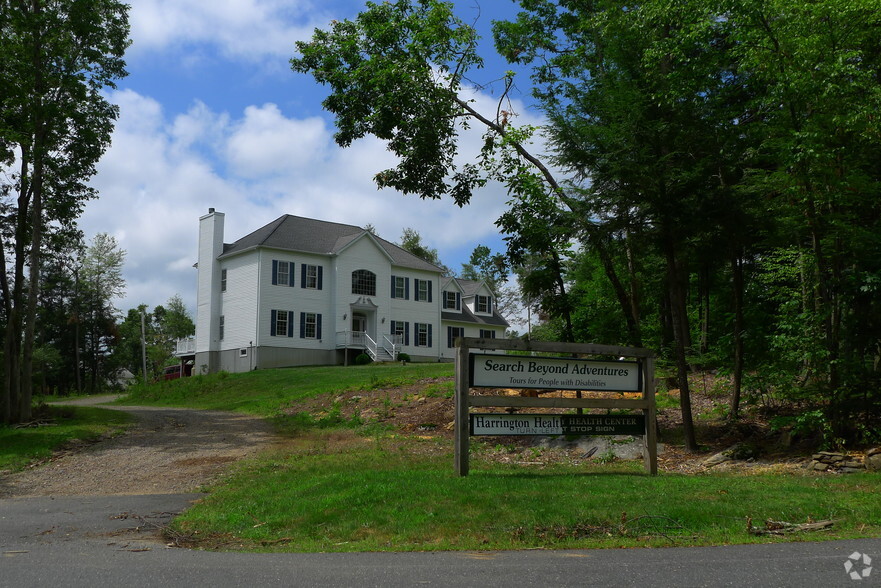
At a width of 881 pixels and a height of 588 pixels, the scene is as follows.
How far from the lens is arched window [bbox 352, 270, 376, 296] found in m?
44.8

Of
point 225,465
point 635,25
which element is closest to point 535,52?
point 635,25

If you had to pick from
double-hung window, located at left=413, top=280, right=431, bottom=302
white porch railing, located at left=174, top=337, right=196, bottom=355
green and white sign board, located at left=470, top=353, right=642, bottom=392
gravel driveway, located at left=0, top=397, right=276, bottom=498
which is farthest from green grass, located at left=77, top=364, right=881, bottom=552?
double-hung window, located at left=413, top=280, right=431, bottom=302

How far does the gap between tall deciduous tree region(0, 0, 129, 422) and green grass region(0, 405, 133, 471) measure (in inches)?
50.4

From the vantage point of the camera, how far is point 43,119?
72.4 ft

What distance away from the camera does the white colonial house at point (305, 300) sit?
4134 cm

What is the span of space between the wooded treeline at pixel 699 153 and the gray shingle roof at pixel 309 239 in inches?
1011

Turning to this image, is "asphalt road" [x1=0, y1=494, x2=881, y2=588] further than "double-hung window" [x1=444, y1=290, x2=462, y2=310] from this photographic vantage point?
No

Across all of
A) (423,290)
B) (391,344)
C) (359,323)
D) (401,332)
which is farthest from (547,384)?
(423,290)

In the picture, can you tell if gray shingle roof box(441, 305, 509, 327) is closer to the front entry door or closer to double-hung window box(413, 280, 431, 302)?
double-hung window box(413, 280, 431, 302)

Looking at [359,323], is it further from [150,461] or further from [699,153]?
[699,153]

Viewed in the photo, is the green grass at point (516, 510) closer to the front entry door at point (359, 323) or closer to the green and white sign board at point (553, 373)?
the green and white sign board at point (553, 373)

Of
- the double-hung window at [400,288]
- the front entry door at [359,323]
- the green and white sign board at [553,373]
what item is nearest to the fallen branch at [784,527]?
the green and white sign board at [553,373]

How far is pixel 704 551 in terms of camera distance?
6.38 meters

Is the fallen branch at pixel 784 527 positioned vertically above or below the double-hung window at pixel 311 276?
below
